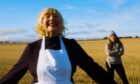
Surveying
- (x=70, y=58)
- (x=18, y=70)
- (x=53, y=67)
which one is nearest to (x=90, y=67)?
(x=70, y=58)

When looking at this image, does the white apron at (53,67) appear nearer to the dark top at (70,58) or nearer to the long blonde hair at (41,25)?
the dark top at (70,58)

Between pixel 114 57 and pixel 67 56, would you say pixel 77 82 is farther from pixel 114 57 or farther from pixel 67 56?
pixel 67 56

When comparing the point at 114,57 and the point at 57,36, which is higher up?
the point at 57,36

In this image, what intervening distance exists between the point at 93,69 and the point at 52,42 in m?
0.55

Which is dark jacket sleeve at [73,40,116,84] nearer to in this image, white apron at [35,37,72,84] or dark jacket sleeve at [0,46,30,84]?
white apron at [35,37,72,84]

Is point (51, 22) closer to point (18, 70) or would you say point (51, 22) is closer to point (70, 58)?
point (70, 58)

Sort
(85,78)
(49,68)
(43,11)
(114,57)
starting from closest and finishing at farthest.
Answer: (49,68) → (43,11) → (114,57) → (85,78)

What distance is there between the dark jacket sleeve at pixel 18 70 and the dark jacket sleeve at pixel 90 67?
55cm

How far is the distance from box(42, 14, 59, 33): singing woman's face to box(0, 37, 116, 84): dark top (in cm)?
11

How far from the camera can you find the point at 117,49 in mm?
14969

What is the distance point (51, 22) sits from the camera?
5094mm

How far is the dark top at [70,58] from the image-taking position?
16.7 feet

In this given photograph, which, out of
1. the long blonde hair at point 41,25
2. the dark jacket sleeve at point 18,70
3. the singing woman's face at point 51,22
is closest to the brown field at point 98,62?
the dark jacket sleeve at point 18,70

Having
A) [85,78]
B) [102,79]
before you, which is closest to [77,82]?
[85,78]
